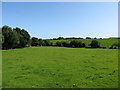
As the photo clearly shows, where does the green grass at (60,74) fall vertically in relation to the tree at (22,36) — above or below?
below

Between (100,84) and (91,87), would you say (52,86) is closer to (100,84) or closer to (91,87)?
(91,87)

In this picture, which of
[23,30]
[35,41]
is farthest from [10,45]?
[35,41]

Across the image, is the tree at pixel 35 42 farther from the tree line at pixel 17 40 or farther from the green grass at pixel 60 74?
the green grass at pixel 60 74

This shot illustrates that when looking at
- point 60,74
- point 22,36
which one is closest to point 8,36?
point 22,36

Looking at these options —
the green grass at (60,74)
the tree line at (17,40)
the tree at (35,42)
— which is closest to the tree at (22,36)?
the tree line at (17,40)

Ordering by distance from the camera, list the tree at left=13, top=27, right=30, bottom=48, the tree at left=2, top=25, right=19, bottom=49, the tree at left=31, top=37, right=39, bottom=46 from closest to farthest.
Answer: the tree at left=2, top=25, right=19, bottom=49
the tree at left=13, top=27, right=30, bottom=48
the tree at left=31, top=37, right=39, bottom=46

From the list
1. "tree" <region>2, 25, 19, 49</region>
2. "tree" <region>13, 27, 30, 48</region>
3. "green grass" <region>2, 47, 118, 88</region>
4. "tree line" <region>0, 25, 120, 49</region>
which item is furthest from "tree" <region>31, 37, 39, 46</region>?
"green grass" <region>2, 47, 118, 88</region>

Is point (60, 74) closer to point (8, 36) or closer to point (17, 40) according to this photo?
point (8, 36)

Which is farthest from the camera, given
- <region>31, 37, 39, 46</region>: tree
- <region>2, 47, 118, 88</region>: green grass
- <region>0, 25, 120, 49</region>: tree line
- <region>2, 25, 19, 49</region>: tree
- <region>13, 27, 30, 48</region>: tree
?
<region>31, 37, 39, 46</region>: tree

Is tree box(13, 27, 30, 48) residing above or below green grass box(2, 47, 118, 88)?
above

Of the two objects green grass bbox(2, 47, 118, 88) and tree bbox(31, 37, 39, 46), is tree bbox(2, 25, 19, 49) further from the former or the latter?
tree bbox(31, 37, 39, 46)

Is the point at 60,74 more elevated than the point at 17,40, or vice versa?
the point at 17,40

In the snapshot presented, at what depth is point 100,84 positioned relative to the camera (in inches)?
308

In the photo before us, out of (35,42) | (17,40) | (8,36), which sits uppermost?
(8,36)
